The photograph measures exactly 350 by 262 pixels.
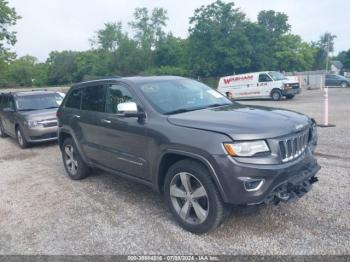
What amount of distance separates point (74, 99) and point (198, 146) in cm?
333

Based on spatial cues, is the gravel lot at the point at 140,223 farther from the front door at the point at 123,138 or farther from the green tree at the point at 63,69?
the green tree at the point at 63,69

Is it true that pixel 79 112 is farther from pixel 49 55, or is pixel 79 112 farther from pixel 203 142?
pixel 49 55

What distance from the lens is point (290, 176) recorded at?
3363mm

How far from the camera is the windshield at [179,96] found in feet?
13.8

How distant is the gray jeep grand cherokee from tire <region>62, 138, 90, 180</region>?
Result: 73 centimetres

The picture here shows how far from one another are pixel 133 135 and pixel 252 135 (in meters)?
1.66

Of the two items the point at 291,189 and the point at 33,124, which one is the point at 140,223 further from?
the point at 33,124

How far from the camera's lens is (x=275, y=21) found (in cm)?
5294

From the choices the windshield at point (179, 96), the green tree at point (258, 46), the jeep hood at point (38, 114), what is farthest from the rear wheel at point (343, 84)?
the windshield at point (179, 96)

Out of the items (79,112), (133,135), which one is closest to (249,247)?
(133,135)

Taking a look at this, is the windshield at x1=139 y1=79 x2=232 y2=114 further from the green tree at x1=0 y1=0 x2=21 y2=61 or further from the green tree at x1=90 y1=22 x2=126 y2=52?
the green tree at x1=90 y1=22 x2=126 y2=52

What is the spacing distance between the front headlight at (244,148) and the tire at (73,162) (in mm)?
3341

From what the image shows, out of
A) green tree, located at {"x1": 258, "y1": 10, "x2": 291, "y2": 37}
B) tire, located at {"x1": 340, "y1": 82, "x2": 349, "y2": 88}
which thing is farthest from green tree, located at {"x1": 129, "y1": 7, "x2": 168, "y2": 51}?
tire, located at {"x1": 340, "y1": 82, "x2": 349, "y2": 88}

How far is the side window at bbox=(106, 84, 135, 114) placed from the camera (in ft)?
14.7
